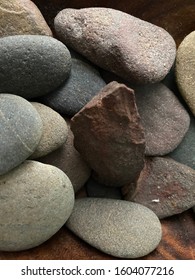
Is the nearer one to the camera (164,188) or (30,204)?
(30,204)

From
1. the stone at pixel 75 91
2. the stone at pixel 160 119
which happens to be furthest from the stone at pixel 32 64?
the stone at pixel 160 119

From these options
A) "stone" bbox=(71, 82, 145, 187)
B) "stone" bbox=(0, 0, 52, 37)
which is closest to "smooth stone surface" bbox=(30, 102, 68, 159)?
"stone" bbox=(71, 82, 145, 187)

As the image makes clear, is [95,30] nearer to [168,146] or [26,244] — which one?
[168,146]

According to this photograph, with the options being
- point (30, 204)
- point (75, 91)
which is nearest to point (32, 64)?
point (75, 91)

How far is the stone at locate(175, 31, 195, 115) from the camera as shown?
750 millimetres

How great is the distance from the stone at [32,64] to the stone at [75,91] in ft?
0.06

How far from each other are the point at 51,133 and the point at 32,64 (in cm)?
10

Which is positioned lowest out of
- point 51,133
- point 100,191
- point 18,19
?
point 100,191

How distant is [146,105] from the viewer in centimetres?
75

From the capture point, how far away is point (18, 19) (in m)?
0.70

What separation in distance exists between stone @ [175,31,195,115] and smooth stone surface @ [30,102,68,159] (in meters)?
0.21

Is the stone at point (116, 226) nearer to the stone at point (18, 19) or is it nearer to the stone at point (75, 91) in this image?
the stone at point (75, 91)

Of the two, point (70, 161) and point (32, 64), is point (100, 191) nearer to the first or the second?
point (70, 161)

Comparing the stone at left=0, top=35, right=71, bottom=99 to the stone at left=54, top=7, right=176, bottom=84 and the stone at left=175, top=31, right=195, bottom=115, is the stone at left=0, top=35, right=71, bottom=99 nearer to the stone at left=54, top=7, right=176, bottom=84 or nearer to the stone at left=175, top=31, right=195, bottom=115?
the stone at left=54, top=7, right=176, bottom=84
